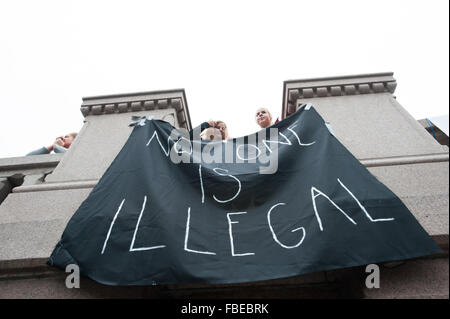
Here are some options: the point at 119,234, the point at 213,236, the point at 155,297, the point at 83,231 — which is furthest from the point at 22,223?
the point at 213,236

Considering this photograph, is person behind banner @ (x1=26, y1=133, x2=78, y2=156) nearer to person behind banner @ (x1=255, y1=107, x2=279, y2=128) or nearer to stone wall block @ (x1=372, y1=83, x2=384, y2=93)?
person behind banner @ (x1=255, y1=107, x2=279, y2=128)

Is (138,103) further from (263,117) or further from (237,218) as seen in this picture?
(237,218)

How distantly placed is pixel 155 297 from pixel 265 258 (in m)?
1.27

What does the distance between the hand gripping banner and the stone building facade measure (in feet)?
1.33

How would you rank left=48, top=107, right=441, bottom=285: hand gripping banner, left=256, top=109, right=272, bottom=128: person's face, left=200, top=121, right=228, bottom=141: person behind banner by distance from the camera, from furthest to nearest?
left=256, top=109, right=272, bottom=128: person's face, left=200, top=121, right=228, bottom=141: person behind banner, left=48, top=107, right=441, bottom=285: hand gripping banner

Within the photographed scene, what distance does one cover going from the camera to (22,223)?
13.2 ft

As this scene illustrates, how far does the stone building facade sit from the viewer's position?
3238 millimetres

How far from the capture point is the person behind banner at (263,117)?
625cm

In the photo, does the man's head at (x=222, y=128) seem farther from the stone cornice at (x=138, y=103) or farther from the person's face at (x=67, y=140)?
the person's face at (x=67, y=140)

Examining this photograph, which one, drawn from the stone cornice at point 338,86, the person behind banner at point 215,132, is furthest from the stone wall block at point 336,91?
the person behind banner at point 215,132

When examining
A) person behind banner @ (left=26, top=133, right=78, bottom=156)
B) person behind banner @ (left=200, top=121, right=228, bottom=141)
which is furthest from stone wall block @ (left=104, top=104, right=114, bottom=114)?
person behind banner @ (left=200, top=121, right=228, bottom=141)

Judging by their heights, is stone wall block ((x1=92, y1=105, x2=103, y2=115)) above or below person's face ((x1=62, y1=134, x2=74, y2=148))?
above

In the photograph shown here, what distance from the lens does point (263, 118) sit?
6.28 m

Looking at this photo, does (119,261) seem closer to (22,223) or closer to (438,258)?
(22,223)
